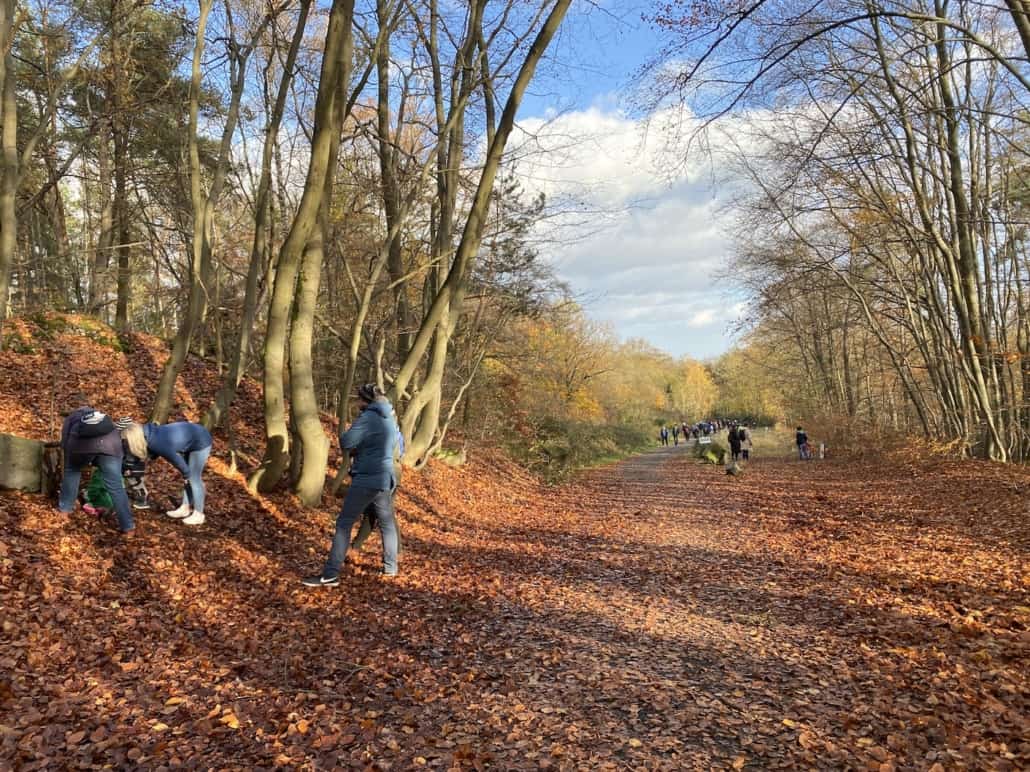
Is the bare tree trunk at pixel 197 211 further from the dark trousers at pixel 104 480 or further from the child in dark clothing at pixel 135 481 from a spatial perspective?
the dark trousers at pixel 104 480

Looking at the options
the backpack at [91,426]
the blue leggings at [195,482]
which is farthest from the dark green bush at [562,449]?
the backpack at [91,426]

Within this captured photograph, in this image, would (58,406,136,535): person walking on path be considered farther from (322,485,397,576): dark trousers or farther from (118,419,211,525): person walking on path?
(322,485,397,576): dark trousers

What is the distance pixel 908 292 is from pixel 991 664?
19527mm

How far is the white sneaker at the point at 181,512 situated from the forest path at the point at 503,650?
26cm

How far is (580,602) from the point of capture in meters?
6.49

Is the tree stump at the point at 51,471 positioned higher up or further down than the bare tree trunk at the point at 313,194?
further down

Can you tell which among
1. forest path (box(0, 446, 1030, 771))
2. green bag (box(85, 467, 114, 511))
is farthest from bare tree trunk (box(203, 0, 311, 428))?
green bag (box(85, 467, 114, 511))

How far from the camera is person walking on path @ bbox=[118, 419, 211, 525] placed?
702 cm

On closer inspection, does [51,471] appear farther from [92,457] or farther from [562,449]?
[562,449]

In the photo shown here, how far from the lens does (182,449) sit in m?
→ 7.29

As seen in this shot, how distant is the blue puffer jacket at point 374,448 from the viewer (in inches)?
251

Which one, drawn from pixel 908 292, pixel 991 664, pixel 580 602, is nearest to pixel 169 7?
pixel 580 602

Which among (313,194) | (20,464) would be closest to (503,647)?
(20,464)

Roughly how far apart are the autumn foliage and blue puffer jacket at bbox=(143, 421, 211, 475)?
71cm
